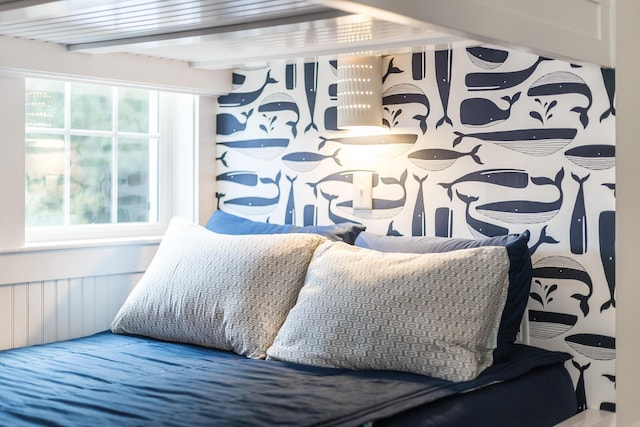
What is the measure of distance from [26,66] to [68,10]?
26.7 inches

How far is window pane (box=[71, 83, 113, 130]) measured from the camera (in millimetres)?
3305

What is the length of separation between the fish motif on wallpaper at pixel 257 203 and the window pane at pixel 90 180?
51 cm

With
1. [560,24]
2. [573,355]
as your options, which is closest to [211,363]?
[573,355]

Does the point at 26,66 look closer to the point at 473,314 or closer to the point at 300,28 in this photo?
the point at 300,28

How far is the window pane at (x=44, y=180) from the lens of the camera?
3.18 metres

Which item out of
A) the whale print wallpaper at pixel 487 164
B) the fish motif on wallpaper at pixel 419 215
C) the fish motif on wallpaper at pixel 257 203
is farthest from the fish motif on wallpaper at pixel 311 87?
the fish motif on wallpaper at pixel 419 215

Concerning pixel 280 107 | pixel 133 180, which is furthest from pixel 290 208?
pixel 133 180

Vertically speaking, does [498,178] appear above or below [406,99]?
below

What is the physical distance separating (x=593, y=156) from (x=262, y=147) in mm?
1352

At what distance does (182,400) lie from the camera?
2.20m

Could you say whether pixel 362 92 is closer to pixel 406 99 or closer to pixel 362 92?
pixel 362 92

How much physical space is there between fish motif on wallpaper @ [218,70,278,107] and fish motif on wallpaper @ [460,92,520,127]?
2.86 ft

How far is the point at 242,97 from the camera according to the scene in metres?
3.57

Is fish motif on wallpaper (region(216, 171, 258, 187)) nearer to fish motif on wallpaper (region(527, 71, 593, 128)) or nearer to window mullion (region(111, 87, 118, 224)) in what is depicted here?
window mullion (region(111, 87, 118, 224))
